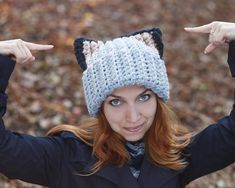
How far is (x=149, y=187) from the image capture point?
2.96 m

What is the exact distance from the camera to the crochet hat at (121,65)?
2801 millimetres

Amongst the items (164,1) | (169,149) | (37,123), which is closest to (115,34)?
(164,1)

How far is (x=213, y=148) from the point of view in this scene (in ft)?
9.86

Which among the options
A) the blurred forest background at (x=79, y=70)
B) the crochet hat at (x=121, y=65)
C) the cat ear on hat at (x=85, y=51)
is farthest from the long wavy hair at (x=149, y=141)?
the blurred forest background at (x=79, y=70)

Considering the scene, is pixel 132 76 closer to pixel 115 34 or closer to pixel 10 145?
pixel 10 145

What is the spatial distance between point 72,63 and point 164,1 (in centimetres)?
293

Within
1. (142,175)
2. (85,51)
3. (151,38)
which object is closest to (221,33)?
(151,38)

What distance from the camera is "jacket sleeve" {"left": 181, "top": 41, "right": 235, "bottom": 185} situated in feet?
9.66

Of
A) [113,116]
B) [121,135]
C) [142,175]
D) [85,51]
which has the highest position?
[85,51]

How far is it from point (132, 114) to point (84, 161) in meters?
0.38

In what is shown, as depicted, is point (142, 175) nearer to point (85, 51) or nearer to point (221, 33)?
point (85, 51)

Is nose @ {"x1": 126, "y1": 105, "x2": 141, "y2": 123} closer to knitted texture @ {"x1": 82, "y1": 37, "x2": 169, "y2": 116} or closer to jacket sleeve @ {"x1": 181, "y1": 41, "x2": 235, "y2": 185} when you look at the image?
knitted texture @ {"x1": 82, "y1": 37, "x2": 169, "y2": 116}

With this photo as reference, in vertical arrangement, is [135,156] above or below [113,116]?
below

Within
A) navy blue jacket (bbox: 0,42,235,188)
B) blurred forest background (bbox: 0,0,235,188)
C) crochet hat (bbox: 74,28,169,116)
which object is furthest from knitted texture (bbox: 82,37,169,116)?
blurred forest background (bbox: 0,0,235,188)
